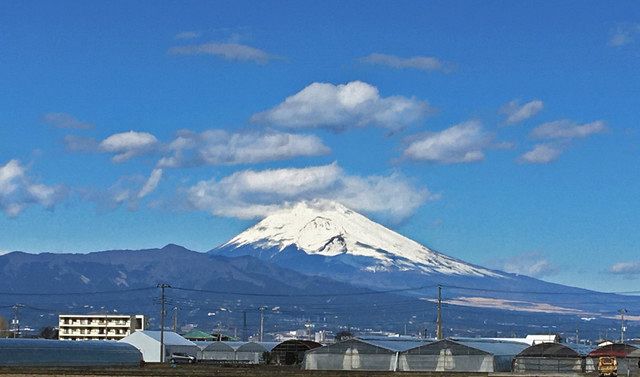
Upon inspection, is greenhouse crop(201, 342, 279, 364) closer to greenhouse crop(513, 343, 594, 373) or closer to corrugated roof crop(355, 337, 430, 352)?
corrugated roof crop(355, 337, 430, 352)

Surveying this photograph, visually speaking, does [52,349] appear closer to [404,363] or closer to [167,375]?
[404,363]

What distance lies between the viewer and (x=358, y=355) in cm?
13138

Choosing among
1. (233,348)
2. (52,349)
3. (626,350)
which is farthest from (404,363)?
(233,348)

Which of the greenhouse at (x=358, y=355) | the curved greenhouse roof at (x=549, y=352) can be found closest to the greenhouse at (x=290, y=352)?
the greenhouse at (x=358, y=355)

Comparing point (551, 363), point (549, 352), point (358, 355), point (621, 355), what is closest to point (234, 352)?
point (358, 355)

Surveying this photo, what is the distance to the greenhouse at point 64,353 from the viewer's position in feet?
432

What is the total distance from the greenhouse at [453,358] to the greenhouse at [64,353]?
125 ft

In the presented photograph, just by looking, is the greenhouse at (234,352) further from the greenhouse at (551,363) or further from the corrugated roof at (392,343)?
the greenhouse at (551,363)

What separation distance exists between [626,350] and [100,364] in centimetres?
6256

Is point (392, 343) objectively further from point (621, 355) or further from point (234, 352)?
point (234, 352)

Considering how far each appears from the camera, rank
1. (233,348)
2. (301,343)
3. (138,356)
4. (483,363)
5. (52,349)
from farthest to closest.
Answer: (233,348) < (301,343) < (138,356) < (52,349) < (483,363)

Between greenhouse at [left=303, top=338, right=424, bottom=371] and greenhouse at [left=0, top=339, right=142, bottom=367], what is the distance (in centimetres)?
2627

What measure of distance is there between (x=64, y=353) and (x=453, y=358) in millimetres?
45808

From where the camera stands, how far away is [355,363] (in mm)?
131125
